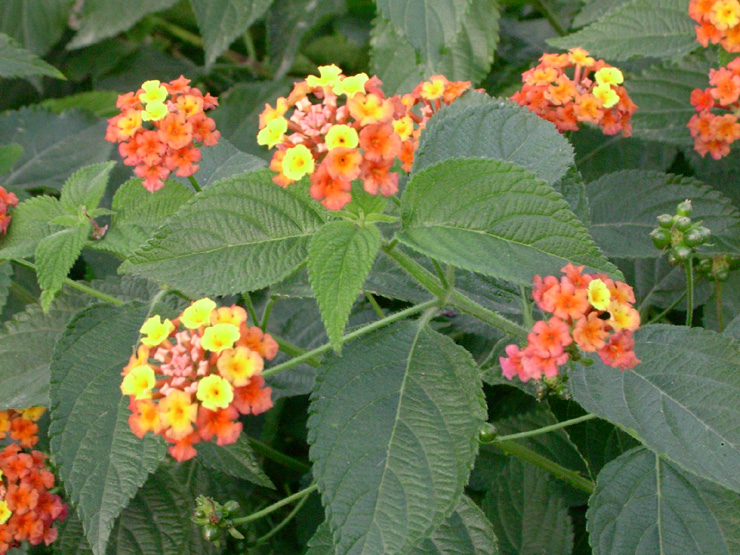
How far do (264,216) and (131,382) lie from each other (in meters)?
0.28

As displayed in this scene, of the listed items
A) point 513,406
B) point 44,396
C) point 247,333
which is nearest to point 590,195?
point 513,406

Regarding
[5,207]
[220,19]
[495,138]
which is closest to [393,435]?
[495,138]

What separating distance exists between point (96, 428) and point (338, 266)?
0.45m

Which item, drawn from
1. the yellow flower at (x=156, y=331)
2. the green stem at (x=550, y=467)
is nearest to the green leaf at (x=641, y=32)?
the green stem at (x=550, y=467)

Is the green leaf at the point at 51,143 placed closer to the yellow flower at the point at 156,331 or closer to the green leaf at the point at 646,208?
the yellow flower at the point at 156,331

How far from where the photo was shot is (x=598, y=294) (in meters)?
0.99

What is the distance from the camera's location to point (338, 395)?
1030mm

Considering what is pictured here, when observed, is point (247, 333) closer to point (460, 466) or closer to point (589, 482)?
point (460, 466)

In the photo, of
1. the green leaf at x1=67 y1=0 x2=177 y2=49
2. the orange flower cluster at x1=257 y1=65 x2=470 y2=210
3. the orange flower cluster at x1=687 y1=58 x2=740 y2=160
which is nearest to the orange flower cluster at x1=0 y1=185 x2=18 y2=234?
the orange flower cluster at x1=257 y1=65 x2=470 y2=210

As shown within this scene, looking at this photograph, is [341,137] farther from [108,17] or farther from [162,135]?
[108,17]

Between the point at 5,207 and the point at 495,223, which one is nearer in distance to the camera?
the point at 495,223

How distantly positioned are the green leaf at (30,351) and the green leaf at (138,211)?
0.19m

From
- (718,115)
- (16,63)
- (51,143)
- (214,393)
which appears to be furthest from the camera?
(51,143)

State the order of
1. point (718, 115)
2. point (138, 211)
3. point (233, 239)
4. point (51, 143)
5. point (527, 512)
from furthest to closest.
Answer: point (51, 143)
point (718, 115)
point (527, 512)
point (138, 211)
point (233, 239)
